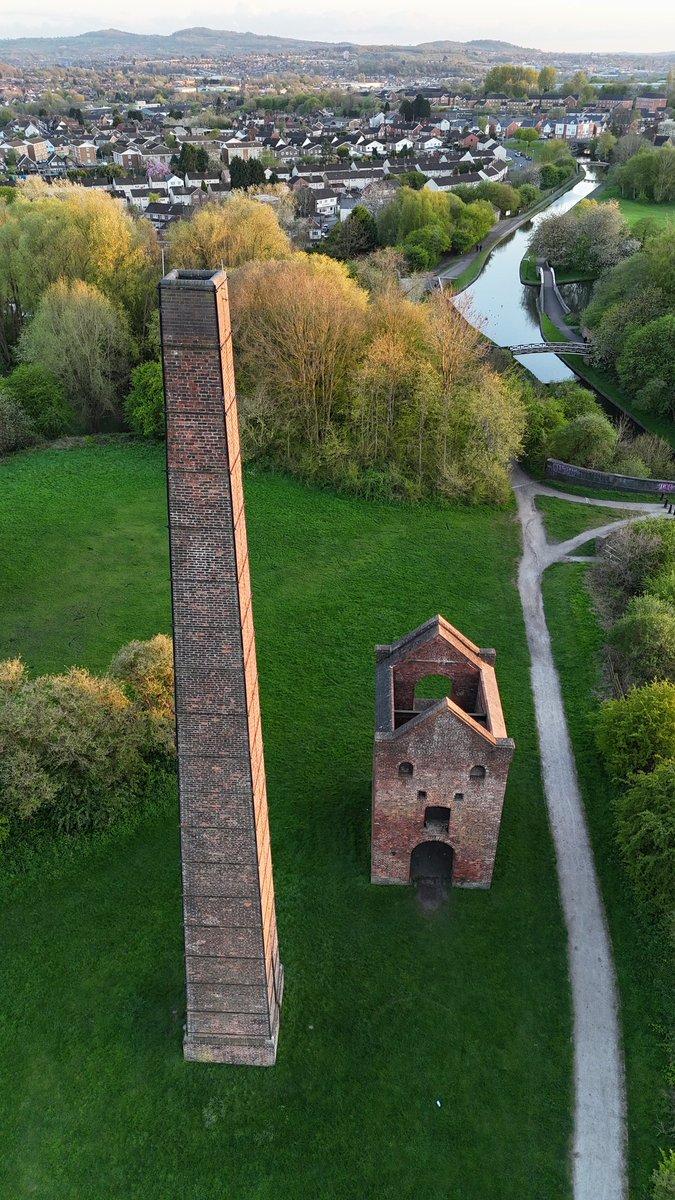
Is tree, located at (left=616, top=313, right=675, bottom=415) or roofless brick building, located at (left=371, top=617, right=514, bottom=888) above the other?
tree, located at (left=616, top=313, right=675, bottom=415)

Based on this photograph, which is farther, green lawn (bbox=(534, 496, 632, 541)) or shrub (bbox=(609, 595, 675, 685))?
green lawn (bbox=(534, 496, 632, 541))

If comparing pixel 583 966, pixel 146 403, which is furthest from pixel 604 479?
pixel 583 966

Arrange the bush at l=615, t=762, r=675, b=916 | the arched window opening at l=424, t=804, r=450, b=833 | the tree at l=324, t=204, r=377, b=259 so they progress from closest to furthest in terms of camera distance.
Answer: the bush at l=615, t=762, r=675, b=916 → the arched window opening at l=424, t=804, r=450, b=833 → the tree at l=324, t=204, r=377, b=259


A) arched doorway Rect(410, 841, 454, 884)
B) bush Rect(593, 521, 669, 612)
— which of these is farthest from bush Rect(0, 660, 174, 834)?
bush Rect(593, 521, 669, 612)

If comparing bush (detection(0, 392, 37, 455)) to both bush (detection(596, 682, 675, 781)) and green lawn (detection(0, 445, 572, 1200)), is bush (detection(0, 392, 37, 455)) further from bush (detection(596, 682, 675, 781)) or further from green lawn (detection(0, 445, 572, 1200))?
bush (detection(596, 682, 675, 781))

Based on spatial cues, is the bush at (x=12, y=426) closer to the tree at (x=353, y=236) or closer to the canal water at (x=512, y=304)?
the canal water at (x=512, y=304)

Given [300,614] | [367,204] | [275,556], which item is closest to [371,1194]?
[300,614]

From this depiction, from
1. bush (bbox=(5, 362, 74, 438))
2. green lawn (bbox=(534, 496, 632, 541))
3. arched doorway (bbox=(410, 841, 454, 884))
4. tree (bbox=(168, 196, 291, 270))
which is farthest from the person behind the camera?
tree (bbox=(168, 196, 291, 270))
